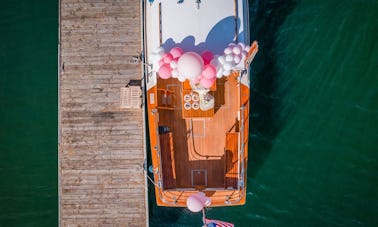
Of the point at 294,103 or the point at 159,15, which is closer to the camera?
the point at 159,15

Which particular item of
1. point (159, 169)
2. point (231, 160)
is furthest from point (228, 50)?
point (159, 169)

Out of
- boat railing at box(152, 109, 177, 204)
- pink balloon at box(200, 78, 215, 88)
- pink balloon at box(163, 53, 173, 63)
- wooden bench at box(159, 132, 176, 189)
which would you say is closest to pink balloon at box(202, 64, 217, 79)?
pink balloon at box(200, 78, 215, 88)

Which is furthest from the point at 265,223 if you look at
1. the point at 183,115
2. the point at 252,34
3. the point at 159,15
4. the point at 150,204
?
the point at 159,15

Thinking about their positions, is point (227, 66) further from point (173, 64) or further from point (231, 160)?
point (231, 160)

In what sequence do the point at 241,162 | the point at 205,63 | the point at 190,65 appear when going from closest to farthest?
the point at 190,65, the point at 205,63, the point at 241,162

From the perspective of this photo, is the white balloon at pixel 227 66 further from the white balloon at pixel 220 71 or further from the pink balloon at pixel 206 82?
the pink balloon at pixel 206 82

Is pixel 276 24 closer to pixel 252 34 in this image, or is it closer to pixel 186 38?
pixel 252 34
